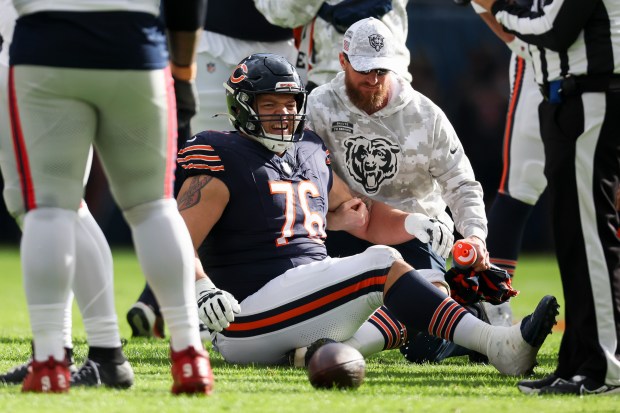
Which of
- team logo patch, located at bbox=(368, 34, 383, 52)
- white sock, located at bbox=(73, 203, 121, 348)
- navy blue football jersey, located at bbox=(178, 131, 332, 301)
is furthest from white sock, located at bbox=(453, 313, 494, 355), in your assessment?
team logo patch, located at bbox=(368, 34, 383, 52)

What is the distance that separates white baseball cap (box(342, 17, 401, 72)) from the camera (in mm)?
5293

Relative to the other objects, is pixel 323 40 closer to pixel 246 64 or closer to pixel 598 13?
pixel 246 64

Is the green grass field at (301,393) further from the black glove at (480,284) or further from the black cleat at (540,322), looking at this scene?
the black glove at (480,284)

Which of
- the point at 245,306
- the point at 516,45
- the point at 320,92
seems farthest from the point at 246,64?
the point at 516,45

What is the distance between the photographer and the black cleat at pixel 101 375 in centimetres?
382

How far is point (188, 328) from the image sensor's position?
365 centimetres

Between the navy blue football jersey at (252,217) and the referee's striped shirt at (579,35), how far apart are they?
1304 mm

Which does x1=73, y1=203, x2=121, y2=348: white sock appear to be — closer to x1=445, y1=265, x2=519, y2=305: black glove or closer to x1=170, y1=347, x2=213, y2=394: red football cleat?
x1=170, y1=347, x2=213, y2=394: red football cleat

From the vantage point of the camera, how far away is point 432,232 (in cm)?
503

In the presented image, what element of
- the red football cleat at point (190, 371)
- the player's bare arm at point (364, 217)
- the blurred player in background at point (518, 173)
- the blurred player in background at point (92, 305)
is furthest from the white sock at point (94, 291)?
the blurred player in background at point (518, 173)

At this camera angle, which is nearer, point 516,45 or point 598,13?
point 598,13

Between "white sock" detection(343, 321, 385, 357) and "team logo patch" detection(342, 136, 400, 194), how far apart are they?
2.77 feet

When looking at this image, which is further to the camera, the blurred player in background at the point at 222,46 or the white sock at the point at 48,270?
the blurred player in background at the point at 222,46

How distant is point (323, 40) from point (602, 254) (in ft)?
8.23
